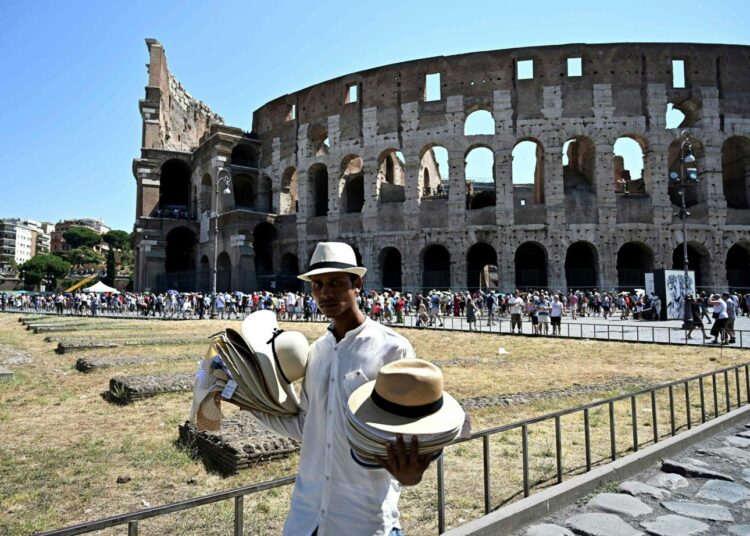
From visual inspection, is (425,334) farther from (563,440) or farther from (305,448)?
(305,448)

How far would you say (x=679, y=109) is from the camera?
103ft

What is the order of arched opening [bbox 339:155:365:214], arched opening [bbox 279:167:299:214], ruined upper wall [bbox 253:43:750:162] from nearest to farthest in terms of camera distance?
ruined upper wall [bbox 253:43:750:162] < arched opening [bbox 339:155:365:214] < arched opening [bbox 279:167:299:214]

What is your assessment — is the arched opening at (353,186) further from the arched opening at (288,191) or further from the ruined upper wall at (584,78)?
the ruined upper wall at (584,78)

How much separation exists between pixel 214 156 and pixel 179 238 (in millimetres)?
10044

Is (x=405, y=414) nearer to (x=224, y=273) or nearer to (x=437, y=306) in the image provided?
(x=437, y=306)

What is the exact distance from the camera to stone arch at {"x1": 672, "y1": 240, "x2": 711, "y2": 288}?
1166 inches

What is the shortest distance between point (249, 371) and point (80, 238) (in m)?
126

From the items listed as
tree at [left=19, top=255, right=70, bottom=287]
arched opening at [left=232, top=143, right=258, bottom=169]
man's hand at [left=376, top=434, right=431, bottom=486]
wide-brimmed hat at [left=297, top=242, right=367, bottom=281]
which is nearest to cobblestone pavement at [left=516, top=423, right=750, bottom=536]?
man's hand at [left=376, top=434, right=431, bottom=486]

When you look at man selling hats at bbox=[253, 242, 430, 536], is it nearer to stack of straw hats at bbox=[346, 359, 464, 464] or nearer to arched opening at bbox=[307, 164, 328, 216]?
stack of straw hats at bbox=[346, 359, 464, 464]

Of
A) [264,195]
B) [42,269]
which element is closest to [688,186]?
[264,195]

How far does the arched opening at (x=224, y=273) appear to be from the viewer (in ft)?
117

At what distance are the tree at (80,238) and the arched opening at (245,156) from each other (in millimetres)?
86144

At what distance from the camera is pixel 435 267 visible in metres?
35.3

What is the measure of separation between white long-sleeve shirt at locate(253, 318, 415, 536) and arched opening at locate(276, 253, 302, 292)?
106 feet
